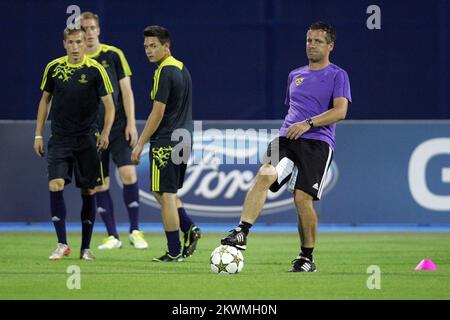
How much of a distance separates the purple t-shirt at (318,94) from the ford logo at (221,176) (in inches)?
216

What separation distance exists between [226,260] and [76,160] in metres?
2.28

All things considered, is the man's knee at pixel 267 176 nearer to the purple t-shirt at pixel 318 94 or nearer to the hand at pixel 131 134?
the purple t-shirt at pixel 318 94

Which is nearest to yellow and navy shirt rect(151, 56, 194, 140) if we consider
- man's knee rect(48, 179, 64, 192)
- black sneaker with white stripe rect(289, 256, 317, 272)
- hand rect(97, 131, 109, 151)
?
hand rect(97, 131, 109, 151)

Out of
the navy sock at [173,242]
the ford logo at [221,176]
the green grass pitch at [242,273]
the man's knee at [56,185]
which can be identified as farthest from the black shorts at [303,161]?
the ford logo at [221,176]

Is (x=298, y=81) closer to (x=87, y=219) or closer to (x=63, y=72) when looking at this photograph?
(x=63, y=72)

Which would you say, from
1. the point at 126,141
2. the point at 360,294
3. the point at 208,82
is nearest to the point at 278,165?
the point at 360,294

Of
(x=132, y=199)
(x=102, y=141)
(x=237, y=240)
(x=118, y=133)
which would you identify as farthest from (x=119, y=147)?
(x=237, y=240)

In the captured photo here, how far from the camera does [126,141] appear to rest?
12836mm

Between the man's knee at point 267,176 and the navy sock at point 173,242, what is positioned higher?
the man's knee at point 267,176

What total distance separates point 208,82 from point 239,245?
7212 millimetres

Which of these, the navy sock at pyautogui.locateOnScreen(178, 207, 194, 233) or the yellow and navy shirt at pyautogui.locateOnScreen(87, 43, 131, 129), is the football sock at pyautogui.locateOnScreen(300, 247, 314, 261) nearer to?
the navy sock at pyautogui.locateOnScreen(178, 207, 194, 233)

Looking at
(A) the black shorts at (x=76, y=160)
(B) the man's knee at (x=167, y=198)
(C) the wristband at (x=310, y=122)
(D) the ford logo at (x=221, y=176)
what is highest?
(C) the wristband at (x=310, y=122)

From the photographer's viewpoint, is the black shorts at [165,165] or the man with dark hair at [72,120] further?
the man with dark hair at [72,120]

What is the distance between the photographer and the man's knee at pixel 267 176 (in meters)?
9.49
